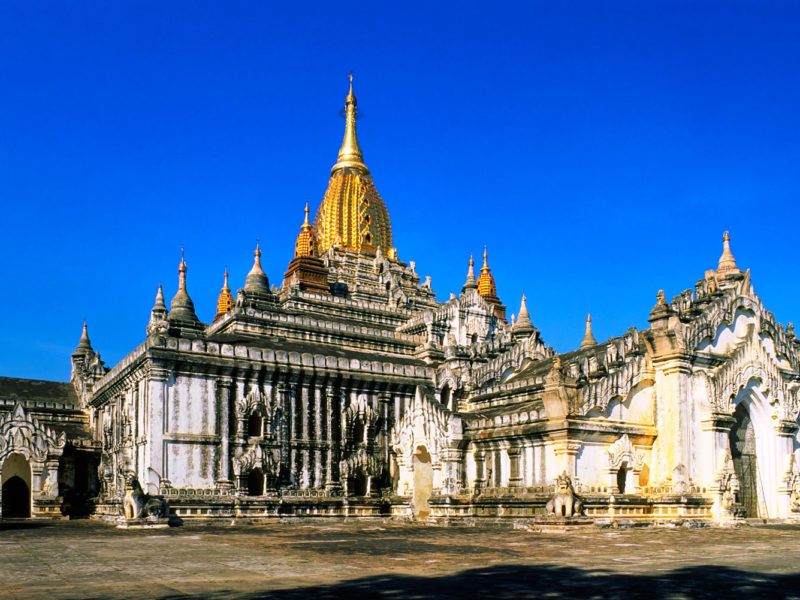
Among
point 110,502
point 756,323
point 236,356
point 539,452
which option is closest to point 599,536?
point 539,452

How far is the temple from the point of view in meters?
36.2

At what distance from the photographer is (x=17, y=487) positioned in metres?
54.2

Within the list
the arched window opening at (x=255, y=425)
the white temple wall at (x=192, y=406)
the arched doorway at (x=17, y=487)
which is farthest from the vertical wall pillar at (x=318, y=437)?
the arched doorway at (x=17, y=487)

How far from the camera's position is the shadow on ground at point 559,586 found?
531 inches

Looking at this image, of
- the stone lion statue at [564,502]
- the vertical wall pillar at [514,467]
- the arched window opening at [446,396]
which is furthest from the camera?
the arched window opening at [446,396]

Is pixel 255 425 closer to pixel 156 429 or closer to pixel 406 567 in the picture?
Result: pixel 156 429

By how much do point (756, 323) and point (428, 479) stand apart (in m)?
17.6

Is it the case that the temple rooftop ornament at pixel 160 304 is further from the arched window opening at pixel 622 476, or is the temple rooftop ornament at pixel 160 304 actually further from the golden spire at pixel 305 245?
the arched window opening at pixel 622 476

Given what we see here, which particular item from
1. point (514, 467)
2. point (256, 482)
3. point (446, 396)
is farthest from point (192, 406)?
point (514, 467)

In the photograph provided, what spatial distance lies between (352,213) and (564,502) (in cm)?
5689

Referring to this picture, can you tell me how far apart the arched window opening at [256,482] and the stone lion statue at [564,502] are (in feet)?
56.8

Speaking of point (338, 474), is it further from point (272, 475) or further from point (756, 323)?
point (756, 323)

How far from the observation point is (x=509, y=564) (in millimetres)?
18359

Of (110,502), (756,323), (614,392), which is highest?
(756,323)
